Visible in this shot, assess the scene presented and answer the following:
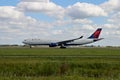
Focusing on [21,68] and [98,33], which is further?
[98,33]

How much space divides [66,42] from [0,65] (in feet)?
320

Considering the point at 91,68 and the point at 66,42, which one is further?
the point at 66,42

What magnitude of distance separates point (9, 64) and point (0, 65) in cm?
122

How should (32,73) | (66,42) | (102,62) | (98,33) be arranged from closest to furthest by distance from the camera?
1. (32,73)
2. (102,62)
3. (66,42)
4. (98,33)

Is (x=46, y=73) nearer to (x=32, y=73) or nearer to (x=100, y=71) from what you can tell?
(x=32, y=73)

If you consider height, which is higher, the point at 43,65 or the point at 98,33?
the point at 98,33

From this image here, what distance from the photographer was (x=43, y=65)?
151 ft

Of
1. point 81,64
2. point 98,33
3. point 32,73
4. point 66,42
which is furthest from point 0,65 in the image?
point 98,33

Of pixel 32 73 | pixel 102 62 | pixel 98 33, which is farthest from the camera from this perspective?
pixel 98 33

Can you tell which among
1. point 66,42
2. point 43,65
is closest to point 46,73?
point 43,65

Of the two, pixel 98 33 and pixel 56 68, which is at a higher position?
pixel 98 33

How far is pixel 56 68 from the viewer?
45.5 meters

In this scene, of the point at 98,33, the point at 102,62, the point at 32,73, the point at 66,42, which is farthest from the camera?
the point at 98,33

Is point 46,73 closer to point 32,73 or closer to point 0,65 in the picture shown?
point 32,73
